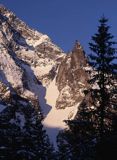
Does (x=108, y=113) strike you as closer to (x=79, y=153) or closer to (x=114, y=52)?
(x=114, y=52)

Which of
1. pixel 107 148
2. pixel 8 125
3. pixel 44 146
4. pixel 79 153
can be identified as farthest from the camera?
pixel 44 146

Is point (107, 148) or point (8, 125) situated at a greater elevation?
point (8, 125)

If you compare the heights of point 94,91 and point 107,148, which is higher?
point 94,91

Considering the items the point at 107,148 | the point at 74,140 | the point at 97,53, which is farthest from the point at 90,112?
the point at 74,140

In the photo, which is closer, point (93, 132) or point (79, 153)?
point (93, 132)

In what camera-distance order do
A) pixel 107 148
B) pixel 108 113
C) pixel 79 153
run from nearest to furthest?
pixel 107 148, pixel 108 113, pixel 79 153

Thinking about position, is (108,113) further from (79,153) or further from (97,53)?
(79,153)

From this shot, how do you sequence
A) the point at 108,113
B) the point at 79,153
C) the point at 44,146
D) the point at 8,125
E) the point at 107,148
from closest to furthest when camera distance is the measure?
the point at 107,148 < the point at 108,113 < the point at 8,125 < the point at 79,153 < the point at 44,146

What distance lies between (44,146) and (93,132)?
11.1 m

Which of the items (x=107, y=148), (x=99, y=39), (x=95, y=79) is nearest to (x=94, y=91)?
(x=95, y=79)

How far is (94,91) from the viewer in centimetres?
3812

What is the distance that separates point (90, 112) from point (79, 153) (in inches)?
311

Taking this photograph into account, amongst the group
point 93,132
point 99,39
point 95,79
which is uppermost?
point 99,39

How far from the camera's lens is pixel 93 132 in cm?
3853
